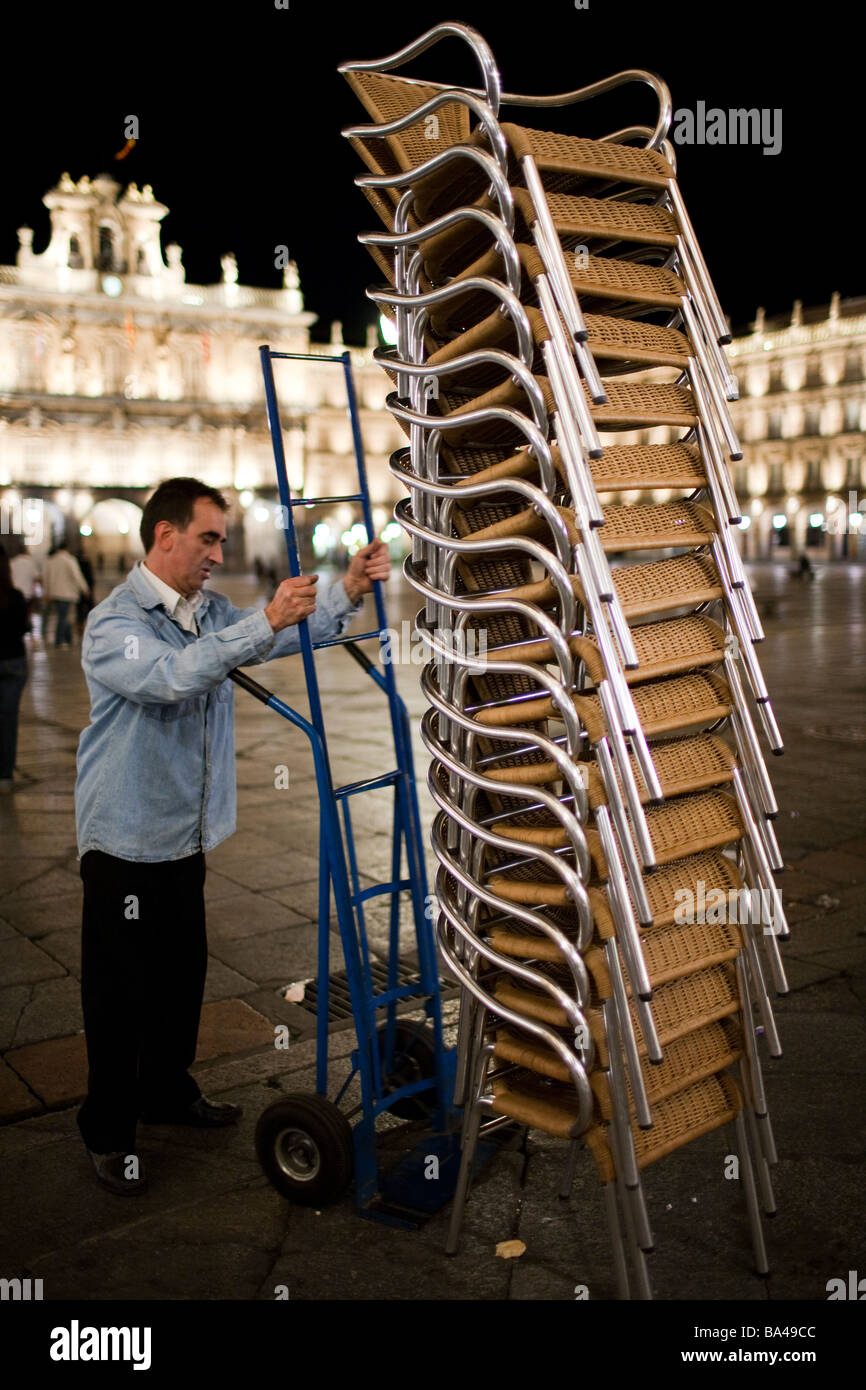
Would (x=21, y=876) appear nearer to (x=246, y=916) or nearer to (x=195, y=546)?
(x=246, y=916)

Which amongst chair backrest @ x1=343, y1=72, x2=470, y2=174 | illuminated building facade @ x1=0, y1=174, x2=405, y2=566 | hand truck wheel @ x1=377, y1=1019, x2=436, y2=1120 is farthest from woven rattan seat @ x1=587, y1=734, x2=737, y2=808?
illuminated building facade @ x1=0, y1=174, x2=405, y2=566

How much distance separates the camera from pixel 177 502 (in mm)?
2885

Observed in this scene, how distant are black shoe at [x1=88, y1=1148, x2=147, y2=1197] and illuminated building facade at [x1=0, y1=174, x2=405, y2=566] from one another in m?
46.7

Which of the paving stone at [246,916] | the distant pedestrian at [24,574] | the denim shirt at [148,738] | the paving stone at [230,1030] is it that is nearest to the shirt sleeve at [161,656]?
the denim shirt at [148,738]

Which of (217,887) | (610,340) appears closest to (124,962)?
(610,340)

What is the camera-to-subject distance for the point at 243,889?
5.17 meters

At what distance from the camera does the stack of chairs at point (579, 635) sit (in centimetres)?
209

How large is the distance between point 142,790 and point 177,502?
2.42ft

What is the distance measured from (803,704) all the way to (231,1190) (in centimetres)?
819

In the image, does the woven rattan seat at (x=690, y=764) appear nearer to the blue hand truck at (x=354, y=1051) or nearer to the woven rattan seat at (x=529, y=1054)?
the woven rattan seat at (x=529, y=1054)

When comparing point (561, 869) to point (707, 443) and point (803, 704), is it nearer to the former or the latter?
point (707, 443)

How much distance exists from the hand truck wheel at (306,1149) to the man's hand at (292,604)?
3.69 ft

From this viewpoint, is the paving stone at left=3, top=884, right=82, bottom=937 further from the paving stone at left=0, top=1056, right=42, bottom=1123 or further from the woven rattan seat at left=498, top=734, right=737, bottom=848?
the woven rattan seat at left=498, top=734, right=737, bottom=848
